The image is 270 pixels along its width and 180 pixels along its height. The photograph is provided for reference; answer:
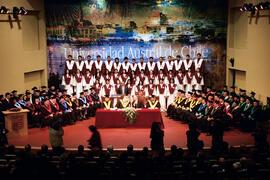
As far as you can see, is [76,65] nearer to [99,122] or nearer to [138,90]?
[138,90]

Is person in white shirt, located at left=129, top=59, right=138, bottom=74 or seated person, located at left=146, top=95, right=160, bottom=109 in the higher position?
person in white shirt, located at left=129, top=59, right=138, bottom=74

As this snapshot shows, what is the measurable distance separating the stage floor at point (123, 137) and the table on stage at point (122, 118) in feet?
0.79

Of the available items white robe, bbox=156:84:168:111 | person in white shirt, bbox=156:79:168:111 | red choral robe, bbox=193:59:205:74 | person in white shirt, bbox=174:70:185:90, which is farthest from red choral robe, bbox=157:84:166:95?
red choral robe, bbox=193:59:205:74

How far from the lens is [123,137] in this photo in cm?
1240

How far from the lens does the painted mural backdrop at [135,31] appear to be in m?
19.3

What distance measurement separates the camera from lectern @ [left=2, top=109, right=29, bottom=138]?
1207cm

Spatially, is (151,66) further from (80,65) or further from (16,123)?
(16,123)

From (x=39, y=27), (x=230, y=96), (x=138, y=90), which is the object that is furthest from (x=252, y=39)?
(x=39, y=27)

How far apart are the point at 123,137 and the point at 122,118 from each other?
142 cm

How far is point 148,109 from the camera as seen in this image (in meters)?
13.8

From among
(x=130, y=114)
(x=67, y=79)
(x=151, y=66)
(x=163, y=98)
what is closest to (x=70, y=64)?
(x=67, y=79)

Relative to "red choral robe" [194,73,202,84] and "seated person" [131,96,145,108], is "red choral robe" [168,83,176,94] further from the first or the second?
"seated person" [131,96,145,108]

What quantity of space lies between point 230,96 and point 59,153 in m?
8.79

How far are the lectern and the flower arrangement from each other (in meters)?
3.74
